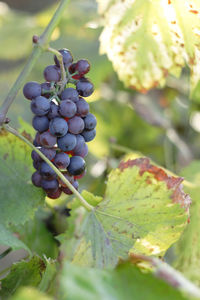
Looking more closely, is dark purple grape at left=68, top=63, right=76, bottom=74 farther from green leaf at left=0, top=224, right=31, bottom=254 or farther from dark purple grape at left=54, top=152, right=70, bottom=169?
green leaf at left=0, top=224, right=31, bottom=254

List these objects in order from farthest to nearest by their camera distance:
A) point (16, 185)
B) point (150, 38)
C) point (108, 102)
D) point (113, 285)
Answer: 1. point (108, 102)
2. point (150, 38)
3. point (16, 185)
4. point (113, 285)

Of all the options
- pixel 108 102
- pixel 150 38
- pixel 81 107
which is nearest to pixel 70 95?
pixel 81 107

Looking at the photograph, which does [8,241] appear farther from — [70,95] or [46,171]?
[70,95]

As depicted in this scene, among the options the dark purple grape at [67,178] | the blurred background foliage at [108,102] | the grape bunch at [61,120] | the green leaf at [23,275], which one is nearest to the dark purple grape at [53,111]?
the grape bunch at [61,120]

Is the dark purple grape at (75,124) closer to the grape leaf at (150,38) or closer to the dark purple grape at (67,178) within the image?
the dark purple grape at (67,178)

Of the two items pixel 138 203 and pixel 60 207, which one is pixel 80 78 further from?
pixel 60 207

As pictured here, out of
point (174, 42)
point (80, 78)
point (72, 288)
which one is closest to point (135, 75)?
point (174, 42)
